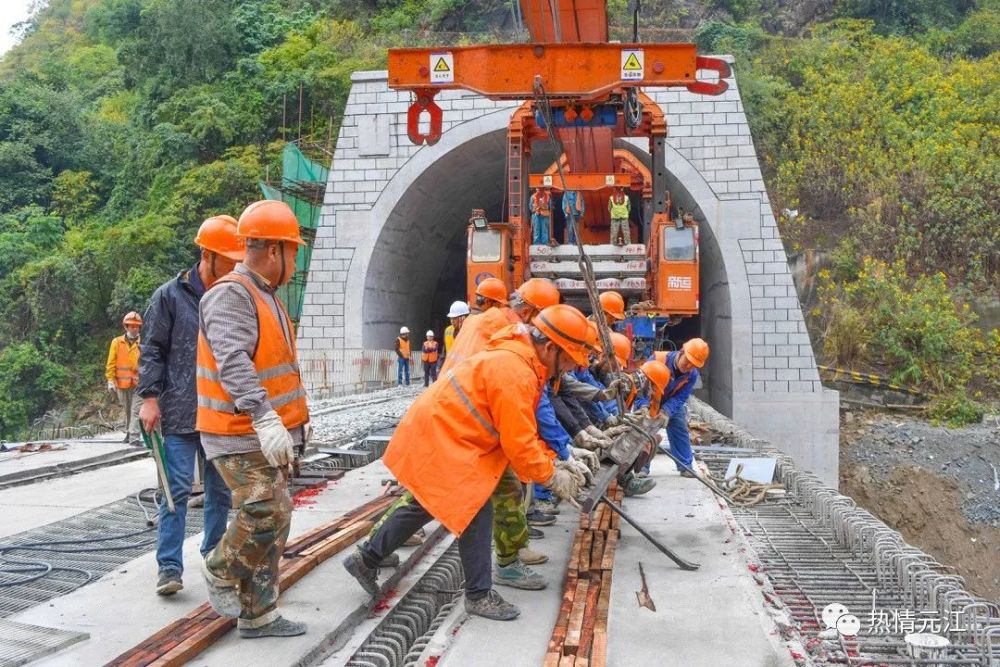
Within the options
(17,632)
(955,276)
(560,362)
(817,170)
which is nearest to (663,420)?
(560,362)

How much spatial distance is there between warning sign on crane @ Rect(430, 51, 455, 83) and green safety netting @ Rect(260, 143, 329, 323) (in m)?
10.4

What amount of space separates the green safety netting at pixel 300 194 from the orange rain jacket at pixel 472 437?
46.2 ft

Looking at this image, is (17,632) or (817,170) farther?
(817,170)

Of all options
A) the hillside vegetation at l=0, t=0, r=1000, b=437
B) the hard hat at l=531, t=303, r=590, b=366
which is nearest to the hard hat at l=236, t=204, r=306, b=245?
the hard hat at l=531, t=303, r=590, b=366

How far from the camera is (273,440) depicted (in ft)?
9.61

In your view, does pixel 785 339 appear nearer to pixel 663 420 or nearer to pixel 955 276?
pixel 955 276

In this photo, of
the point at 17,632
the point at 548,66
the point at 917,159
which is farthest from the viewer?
the point at 917,159

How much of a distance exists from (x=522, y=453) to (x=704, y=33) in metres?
22.0

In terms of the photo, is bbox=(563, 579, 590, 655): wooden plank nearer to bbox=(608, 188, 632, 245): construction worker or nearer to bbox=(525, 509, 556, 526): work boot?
bbox=(525, 509, 556, 526): work boot

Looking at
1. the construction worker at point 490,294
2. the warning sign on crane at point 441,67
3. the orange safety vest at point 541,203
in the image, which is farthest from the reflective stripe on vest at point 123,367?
the orange safety vest at point 541,203

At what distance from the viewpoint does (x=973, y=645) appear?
3.38 m

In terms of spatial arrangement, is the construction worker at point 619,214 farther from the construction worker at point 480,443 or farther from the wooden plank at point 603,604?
the construction worker at point 480,443

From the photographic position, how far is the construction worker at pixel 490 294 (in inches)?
285

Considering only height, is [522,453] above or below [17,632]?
above
